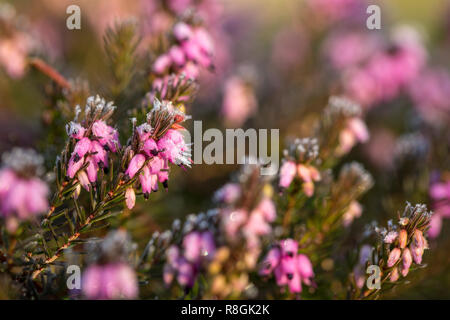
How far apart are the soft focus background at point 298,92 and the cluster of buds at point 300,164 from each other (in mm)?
557

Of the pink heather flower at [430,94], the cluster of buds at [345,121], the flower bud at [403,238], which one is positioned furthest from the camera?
the pink heather flower at [430,94]

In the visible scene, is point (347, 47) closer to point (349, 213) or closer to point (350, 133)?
point (350, 133)

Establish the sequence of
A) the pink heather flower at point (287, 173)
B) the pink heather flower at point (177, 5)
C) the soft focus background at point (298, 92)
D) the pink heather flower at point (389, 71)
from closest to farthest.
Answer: the pink heather flower at point (287, 173), the soft focus background at point (298, 92), the pink heather flower at point (177, 5), the pink heather flower at point (389, 71)

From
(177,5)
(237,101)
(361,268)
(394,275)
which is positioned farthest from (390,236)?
(177,5)

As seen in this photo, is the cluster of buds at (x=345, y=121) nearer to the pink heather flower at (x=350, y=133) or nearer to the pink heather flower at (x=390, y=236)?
the pink heather flower at (x=350, y=133)

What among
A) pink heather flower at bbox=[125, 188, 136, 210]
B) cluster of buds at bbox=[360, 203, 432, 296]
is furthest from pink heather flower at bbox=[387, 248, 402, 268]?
pink heather flower at bbox=[125, 188, 136, 210]

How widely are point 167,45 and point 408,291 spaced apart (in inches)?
61.3

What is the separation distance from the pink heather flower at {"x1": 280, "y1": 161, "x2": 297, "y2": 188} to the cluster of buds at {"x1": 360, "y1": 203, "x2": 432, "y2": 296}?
1.16 feet

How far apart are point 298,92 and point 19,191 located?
2.36 metres

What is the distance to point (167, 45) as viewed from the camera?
163 centimetres

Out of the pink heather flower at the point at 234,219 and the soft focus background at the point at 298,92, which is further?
the soft focus background at the point at 298,92

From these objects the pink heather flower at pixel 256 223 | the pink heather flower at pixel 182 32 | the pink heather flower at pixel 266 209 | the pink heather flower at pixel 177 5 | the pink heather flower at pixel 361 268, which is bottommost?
the pink heather flower at pixel 361 268

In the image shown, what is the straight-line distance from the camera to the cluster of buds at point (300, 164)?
1.48 metres

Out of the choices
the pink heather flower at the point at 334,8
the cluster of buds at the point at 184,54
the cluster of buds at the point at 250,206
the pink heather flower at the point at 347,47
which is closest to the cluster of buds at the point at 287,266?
the cluster of buds at the point at 250,206
